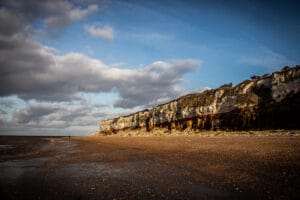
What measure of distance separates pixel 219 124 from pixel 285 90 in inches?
532

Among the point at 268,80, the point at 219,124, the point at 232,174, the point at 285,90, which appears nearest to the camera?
the point at 232,174

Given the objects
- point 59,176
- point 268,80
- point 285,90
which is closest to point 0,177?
point 59,176

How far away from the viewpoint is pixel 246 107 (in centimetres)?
3794

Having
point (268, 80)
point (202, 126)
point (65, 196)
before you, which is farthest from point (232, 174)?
point (202, 126)

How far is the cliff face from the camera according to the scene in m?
31.7

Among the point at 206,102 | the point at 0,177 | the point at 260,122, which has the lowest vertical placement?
the point at 0,177

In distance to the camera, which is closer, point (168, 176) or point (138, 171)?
point (168, 176)

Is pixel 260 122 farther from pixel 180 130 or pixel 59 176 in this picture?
pixel 59 176

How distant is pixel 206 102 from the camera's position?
48.1 m

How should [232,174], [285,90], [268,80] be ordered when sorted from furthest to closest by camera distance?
1. [268,80]
2. [285,90]
3. [232,174]

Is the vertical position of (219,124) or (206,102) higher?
(206,102)

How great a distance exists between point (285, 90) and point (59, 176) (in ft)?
116

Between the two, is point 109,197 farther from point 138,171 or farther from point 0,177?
point 0,177

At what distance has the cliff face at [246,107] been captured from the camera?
104 ft
